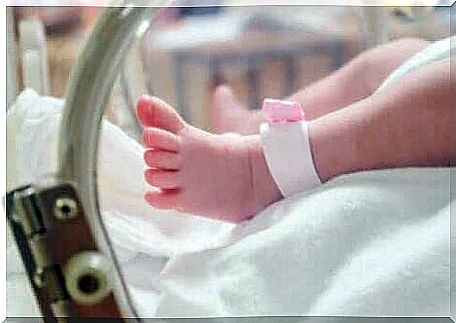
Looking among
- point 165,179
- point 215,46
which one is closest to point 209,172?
point 165,179

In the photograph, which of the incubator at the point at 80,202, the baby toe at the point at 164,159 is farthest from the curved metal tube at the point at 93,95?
the baby toe at the point at 164,159

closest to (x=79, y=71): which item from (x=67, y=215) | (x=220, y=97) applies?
(x=67, y=215)

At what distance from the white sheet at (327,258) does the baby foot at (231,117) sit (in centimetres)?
7

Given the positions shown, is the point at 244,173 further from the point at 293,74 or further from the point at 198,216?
the point at 293,74

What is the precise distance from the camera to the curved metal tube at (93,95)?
0.35 meters

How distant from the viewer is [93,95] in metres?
0.35

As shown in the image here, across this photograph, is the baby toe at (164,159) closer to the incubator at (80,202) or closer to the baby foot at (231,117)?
the baby foot at (231,117)

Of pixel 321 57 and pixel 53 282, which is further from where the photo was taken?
pixel 321 57

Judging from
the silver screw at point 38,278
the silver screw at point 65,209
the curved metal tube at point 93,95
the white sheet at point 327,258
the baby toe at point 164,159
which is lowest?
the white sheet at point 327,258

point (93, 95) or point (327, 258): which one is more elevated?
point (93, 95)

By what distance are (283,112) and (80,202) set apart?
19 cm

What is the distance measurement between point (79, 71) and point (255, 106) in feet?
0.83

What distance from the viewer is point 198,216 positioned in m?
0.51

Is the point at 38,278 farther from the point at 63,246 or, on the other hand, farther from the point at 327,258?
the point at 327,258
